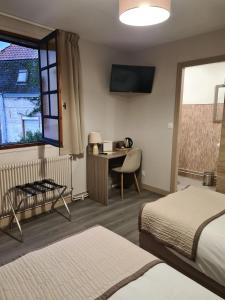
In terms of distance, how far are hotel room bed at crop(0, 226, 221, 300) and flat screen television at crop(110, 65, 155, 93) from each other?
2.90 meters

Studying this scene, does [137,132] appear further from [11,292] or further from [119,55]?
[11,292]

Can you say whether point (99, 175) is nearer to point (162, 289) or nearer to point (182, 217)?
point (182, 217)

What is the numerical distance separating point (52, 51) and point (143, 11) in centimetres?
136

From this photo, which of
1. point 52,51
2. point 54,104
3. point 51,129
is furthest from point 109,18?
point 51,129

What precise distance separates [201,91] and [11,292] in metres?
4.59

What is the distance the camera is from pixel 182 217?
1.86 metres

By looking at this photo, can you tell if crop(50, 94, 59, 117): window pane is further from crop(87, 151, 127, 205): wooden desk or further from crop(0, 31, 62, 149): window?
crop(87, 151, 127, 205): wooden desk

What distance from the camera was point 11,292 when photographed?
1.06 m

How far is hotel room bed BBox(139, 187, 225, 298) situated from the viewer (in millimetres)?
1563

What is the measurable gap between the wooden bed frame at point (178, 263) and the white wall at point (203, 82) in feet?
11.0

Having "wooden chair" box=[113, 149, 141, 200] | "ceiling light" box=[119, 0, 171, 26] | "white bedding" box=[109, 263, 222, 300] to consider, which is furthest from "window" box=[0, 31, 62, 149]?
"white bedding" box=[109, 263, 222, 300]

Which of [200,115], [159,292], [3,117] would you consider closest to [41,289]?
[159,292]

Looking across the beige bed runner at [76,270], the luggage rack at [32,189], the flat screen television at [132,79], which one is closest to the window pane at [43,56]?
the flat screen television at [132,79]

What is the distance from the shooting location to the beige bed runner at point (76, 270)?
107 centimetres
